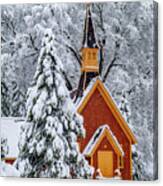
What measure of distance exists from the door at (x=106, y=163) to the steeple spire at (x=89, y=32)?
0.36 m

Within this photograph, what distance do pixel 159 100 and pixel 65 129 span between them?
33 centimetres

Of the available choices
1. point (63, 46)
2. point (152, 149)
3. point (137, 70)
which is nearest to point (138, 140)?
point (152, 149)

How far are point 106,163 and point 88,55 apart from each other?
36 cm

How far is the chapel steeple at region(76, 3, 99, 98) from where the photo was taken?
2502mm

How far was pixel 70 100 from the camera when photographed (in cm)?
253

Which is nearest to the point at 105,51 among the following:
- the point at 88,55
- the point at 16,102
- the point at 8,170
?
the point at 88,55

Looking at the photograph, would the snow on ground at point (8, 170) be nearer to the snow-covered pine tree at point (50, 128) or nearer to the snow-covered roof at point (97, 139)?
the snow-covered pine tree at point (50, 128)

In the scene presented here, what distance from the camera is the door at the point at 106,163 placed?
8.13 feet

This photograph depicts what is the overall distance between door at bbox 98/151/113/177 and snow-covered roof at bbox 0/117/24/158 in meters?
0.30

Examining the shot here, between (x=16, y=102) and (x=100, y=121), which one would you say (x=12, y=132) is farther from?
(x=100, y=121)

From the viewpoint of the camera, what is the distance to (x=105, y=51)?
249 cm

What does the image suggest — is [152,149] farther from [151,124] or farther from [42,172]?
[42,172]

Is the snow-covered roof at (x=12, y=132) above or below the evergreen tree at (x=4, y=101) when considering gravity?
below

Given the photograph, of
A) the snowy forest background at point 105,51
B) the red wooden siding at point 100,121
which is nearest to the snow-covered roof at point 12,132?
the snowy forest background at point 105,51
